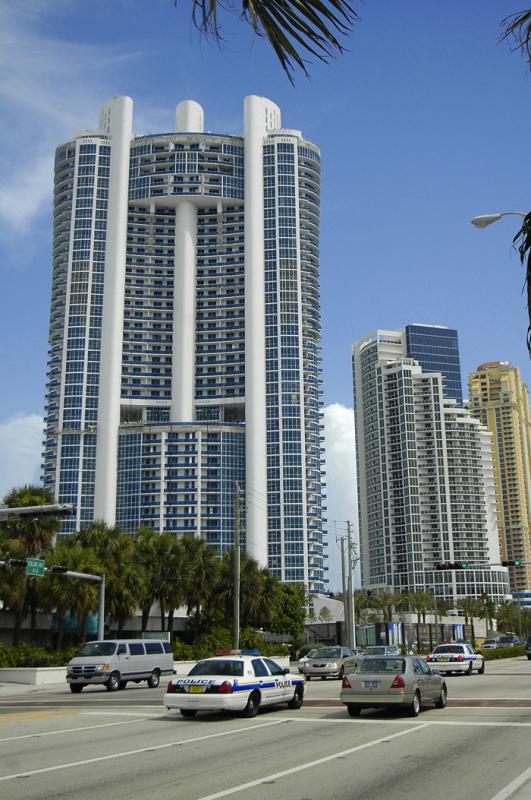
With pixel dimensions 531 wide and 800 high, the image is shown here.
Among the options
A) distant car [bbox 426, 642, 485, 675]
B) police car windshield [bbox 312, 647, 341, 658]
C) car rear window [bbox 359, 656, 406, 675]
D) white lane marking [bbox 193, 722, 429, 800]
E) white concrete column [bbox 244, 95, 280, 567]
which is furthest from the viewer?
white concrete column [bbox 244, 95, 280, 567]

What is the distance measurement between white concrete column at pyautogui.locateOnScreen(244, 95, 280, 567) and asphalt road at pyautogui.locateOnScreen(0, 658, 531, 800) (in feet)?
416

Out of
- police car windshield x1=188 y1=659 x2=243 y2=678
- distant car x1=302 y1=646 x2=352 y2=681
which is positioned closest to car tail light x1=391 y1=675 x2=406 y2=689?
police car windshield x1=188 y1=659 x2=243 y2=678

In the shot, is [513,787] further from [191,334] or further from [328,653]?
[191,334]

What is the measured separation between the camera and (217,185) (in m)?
174

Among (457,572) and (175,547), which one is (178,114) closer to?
(457,572)

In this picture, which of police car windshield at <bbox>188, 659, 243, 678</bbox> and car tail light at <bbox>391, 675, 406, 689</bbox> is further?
police car windshield at <bbox>188, 659, 243, 678</bbox>

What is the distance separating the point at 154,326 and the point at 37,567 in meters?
135

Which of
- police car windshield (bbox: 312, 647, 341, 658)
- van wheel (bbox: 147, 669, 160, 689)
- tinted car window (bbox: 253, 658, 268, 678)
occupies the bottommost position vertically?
van wheel (bbox: 147, 669, 160, 689)

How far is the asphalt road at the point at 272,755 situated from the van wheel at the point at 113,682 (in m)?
10.2

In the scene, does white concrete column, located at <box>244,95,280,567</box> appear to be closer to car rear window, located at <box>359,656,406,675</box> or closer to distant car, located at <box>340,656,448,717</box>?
distant car, located at <box>340,656,448,717</box>

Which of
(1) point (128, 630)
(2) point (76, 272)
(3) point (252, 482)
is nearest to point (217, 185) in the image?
(2) point (76, 272)

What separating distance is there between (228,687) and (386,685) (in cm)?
370

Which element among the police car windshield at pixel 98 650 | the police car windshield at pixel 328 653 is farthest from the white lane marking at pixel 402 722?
the police car windshield at pixel 328 653

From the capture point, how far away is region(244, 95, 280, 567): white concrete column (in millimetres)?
152500
